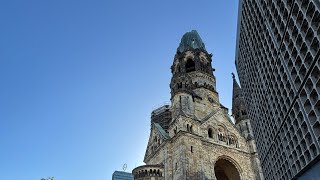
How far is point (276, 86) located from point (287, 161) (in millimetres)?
1969

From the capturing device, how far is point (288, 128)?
713 cm

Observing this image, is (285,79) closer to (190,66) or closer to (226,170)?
(226,170)

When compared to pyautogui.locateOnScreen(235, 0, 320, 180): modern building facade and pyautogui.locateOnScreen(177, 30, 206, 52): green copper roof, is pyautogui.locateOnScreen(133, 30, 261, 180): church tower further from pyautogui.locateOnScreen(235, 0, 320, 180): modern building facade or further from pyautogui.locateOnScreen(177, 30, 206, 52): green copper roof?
pyautogui.locateOnScreen(235, 0, 320, 180): modern building facade

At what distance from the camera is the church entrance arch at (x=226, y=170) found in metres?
27.7

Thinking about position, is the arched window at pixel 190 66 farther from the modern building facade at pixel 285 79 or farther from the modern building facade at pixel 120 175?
the modern building facade at pixel 120 175

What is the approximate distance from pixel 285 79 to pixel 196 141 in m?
19.2

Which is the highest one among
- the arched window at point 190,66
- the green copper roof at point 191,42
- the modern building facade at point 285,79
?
the green copper roof at point 191,42

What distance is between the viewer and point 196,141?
25.5 m

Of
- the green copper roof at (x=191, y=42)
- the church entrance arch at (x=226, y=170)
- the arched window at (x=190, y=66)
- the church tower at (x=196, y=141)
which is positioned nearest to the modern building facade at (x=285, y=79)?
the church tower at (x=196, y=141)

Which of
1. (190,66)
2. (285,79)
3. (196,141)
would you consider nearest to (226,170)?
(196,141)

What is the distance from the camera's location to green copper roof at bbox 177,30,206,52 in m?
39.9

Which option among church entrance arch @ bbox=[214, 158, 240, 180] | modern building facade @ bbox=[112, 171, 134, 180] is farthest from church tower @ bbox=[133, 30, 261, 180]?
modern building facade @ bbox=[112, 171, 134, 180]

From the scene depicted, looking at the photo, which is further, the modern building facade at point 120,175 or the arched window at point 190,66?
the modern building facade at point 120,175

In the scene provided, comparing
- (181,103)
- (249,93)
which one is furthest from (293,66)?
(181,103)
